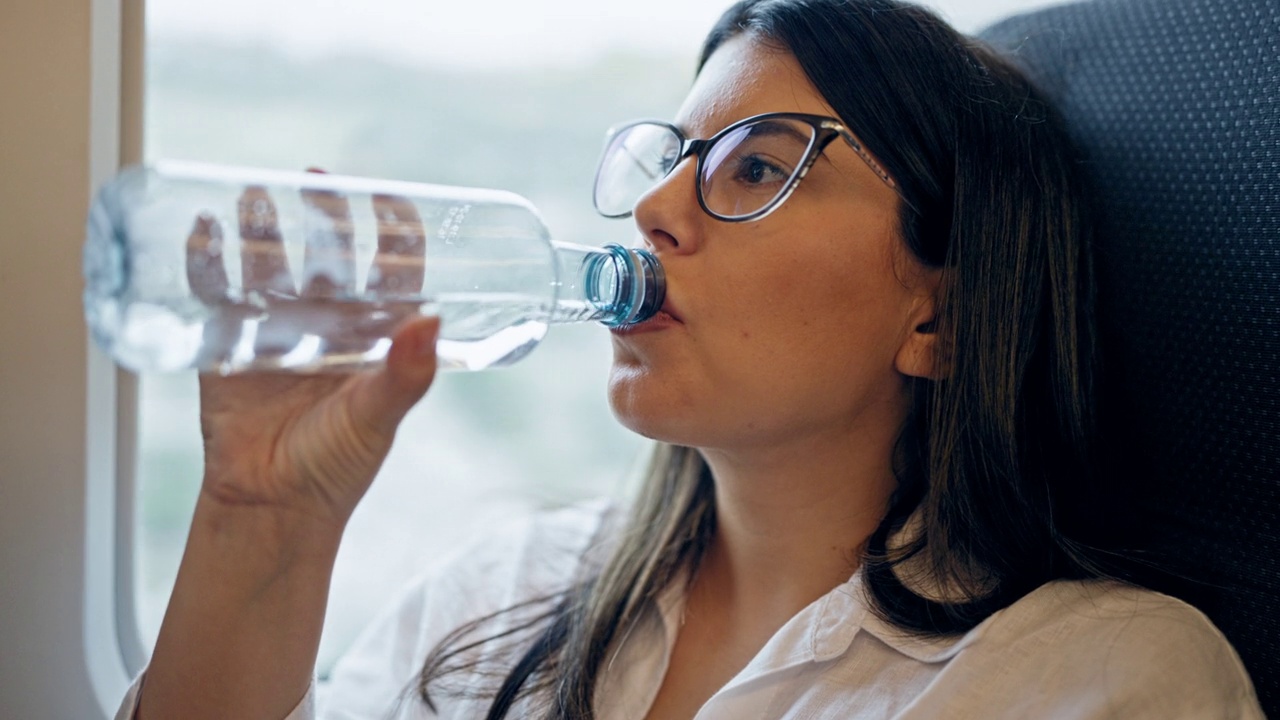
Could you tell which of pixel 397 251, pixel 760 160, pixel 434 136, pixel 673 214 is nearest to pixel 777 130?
pixel 760 160

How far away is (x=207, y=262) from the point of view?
883 millimetres

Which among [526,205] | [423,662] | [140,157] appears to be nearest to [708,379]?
[526,205]

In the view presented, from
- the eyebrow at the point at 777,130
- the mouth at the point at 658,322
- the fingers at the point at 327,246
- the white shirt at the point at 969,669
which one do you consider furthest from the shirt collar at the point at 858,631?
the fingers at the point at 327,246

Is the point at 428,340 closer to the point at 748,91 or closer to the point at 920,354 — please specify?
the point at 748,91

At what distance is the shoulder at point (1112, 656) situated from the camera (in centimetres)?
95

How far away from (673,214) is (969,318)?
36cm

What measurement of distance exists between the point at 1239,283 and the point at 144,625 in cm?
146

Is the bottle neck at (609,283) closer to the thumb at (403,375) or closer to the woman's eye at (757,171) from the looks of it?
the woman's eye at (757,171)

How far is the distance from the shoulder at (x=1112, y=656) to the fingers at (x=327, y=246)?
0.73 m

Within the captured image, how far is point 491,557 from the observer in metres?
1.47

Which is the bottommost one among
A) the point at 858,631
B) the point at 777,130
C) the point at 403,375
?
the point at 858,631

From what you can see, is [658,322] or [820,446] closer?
[658,322]

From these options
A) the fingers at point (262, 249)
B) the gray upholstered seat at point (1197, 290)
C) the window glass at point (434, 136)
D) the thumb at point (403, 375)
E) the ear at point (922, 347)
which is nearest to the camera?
the thumb at point (403, 375)

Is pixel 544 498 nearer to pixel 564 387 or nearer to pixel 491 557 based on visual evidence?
pixel 491 557
